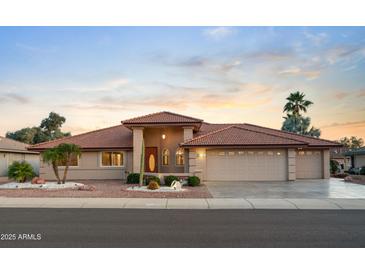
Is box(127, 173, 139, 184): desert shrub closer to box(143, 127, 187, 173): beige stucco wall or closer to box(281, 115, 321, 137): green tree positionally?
box(143, 127, 187, 173): beige stucco wall

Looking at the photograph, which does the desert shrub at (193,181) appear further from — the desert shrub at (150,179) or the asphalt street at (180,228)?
the asphalt street at (180,228)

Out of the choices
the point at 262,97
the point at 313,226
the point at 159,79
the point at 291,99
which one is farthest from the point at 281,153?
the point at 291,99

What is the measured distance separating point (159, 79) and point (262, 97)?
9.82m

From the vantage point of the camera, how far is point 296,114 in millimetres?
47000

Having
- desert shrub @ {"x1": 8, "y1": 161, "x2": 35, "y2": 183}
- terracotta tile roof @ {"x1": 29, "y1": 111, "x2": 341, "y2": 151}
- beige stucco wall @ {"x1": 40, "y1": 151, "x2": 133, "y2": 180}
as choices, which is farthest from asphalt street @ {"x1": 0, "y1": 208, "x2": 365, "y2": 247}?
beige stucco wall @ {"x1": 40, "y1": 151, "x2": 133, "y2": 180}

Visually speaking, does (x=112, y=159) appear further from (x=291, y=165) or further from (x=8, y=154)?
(x=291, y=165)

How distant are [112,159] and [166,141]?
15.6ft

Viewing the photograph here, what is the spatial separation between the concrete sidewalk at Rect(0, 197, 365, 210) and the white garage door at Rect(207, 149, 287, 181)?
9873 millimetres

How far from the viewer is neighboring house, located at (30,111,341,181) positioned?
25391 mm

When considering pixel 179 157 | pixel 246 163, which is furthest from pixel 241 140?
pixel 179 157

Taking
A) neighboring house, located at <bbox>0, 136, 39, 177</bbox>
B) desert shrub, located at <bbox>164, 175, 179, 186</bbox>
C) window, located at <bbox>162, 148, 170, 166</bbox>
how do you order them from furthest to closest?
neighboring house, located at <bbox>0, 136, 39, 177</bbox> → window, located at <bbox>162, 148, 170, 166</bbox> → desert shrub, located at <bbox>164, 175, 179, 186</bbox>

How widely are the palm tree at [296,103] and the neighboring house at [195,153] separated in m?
18.0

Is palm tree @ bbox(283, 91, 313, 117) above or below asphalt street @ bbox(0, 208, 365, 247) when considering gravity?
above

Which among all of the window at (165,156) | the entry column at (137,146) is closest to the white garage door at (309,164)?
the window at (165,156)
